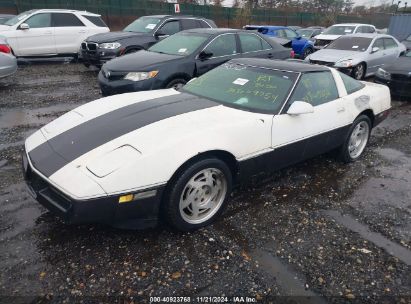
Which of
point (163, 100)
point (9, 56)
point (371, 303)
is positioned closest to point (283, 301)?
point (371, 303)

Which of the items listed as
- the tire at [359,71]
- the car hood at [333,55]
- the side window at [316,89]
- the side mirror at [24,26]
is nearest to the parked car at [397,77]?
the tire at [359,71]

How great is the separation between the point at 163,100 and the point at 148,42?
653 centimetres

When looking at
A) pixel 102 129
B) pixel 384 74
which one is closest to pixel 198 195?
pixel 102 129

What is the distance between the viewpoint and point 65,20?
11.0 m

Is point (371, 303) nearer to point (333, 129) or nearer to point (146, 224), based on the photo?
point (146, 224)

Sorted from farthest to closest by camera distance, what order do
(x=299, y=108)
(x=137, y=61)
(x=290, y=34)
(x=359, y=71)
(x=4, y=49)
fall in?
(x=290, y=34), (x=359, y=71), (x=4, y=49), (x=137, y=61), (x=299, y=108)

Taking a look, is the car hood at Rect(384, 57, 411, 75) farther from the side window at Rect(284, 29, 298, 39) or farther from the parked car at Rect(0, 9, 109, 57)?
the parked car at Rect(0, 9, 109, 57)

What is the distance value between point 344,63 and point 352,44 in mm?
1446

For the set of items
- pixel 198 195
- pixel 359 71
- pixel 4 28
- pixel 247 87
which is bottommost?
pixel 198 195

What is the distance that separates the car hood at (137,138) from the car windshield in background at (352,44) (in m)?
8.16

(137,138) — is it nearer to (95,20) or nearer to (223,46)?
(223,46)

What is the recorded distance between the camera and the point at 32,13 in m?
10.5

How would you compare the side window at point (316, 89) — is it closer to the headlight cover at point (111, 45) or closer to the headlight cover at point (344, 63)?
the headlight cover at point (344, 63)

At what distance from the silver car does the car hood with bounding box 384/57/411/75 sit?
1.37 ft
